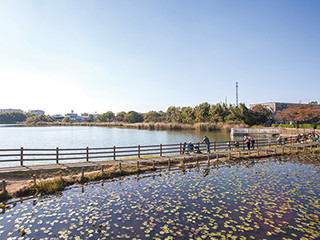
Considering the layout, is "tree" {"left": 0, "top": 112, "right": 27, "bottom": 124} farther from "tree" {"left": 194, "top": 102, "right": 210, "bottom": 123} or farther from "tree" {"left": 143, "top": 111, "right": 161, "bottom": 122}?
"tree" {"left": 194, "top": 102, "right": 210, "bottom": 123}

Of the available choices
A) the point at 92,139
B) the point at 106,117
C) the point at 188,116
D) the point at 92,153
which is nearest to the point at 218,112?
the point at 188,116

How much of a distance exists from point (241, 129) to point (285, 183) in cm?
4527

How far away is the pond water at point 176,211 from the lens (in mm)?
6840

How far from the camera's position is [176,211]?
8414 mm

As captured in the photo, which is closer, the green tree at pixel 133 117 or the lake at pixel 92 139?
the lake at pixel 92 139

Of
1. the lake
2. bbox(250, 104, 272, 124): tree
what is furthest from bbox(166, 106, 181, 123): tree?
the lake

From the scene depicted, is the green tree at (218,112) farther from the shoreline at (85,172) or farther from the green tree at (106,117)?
the green tree at (106,117)

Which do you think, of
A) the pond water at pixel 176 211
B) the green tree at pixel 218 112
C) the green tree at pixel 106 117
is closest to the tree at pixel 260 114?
the green tree at pixel 218 112

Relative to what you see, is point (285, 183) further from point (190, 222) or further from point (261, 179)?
point (190, 222)

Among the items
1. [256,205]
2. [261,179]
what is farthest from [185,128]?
[256,205]

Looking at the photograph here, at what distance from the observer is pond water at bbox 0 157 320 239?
6.84 m

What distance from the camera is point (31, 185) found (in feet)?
35.5

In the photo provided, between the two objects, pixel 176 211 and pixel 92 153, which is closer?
pixel 176 211

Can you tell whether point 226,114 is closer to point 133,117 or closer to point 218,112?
point 218,112
